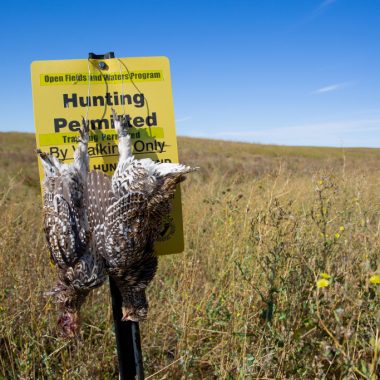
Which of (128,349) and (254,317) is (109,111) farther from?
(254,317)

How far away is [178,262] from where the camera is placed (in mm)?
3580

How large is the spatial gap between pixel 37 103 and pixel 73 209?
2.27ft

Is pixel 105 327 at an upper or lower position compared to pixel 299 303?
lower

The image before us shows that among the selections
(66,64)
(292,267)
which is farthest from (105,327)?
(66,64)

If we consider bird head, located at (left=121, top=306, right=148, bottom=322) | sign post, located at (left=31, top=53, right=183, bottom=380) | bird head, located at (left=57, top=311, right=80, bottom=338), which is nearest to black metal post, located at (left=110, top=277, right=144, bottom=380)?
sign post, located at (left=31, top=53, right=183, bottom=380)

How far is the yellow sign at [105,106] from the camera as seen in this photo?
1816mm

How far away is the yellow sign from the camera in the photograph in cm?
182

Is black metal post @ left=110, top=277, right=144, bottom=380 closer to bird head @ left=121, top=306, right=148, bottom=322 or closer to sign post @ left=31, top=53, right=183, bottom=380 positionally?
sign post @ left=31, top=53, right=183, bottom=380

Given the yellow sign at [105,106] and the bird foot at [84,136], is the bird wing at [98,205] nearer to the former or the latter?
the bird foot at [84,136]

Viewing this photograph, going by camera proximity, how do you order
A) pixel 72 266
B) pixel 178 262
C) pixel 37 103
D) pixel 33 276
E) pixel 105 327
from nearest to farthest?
1. pixel 72 266
2. pixel 37 103
3. pixel 105 327
4. pixel 33 276
5. pixel 178 262

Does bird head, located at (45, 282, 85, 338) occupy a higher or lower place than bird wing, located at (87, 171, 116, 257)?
lower

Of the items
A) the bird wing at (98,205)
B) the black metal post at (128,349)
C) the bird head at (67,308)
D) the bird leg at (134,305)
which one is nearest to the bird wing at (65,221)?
the bird wing at (98,205)

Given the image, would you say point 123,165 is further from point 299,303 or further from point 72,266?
point 299,303

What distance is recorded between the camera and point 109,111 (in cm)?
188
